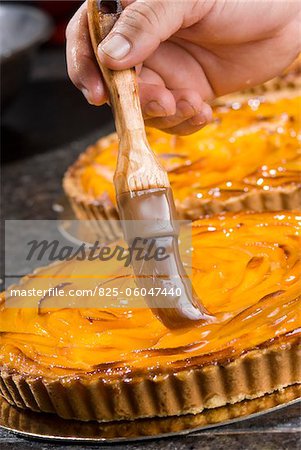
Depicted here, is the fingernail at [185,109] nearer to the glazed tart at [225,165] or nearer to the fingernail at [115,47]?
the glazed tart at [225,165]

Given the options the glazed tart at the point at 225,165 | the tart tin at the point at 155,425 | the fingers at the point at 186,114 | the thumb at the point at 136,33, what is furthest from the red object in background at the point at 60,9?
the tart tin at the point at 155,425

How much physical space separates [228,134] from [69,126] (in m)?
0.90

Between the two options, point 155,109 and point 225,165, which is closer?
point 155,109

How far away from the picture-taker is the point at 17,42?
3.32 metres

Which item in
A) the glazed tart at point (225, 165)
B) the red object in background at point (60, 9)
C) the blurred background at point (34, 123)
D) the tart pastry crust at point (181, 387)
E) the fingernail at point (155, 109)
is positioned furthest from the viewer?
the red object in background at point (60, 9)

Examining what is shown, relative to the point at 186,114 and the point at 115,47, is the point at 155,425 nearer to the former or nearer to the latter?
the point at 115,47

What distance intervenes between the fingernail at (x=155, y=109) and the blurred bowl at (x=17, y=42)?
1276 millimetres

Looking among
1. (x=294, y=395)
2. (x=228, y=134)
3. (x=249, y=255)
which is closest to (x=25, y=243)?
(x=228, y=134)

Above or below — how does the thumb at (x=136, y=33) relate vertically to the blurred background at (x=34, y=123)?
above

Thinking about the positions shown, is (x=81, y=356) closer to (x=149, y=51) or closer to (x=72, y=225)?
(x=149, y=51)

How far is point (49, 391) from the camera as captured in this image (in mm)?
1423

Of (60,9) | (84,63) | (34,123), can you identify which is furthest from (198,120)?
(60,9)

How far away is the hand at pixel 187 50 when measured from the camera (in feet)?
4.76

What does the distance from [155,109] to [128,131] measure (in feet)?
1.31
